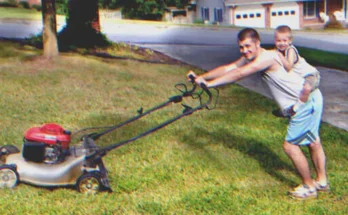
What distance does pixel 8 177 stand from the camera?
18.5 feet

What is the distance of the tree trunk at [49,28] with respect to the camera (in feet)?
37.1

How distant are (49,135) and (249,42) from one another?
1849 mm

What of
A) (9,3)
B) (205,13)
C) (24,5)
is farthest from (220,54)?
(205,13)

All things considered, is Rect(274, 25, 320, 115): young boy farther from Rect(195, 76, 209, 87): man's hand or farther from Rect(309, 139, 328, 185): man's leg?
Rect(195, 76, 209, 87): man's hand

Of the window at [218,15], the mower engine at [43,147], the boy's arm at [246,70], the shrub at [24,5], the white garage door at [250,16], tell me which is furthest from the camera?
the window at [218,15]

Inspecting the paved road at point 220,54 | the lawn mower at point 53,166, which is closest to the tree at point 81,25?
the paved road at point 220,54

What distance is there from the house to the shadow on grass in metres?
38.8

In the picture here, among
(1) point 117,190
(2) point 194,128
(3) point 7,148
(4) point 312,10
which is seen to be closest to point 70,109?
(2) point 194,128

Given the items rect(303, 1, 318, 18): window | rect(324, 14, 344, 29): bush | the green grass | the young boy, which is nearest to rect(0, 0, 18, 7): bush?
rect(324, 14, 344, 29): bush

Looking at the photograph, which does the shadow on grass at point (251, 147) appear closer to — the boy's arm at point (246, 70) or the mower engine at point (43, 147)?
the boy's arm at point (246, 70)

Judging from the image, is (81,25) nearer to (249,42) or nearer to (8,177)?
(8,177)

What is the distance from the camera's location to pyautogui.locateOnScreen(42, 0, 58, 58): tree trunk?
37.1 ft

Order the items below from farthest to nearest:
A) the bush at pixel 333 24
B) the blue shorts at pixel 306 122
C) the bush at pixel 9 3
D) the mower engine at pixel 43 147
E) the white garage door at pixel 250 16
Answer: the white garage door at pixel 250 16 < the bush at pixel 333 24 < the bush at pixel 9 3 < the mower engine at pixel 43 147 < the blue shorts at pixel 306 122

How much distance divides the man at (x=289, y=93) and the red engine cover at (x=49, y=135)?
1.27 m
